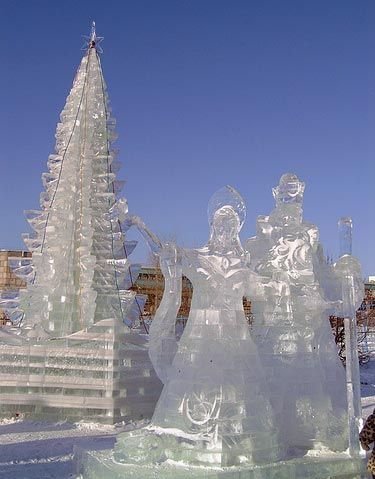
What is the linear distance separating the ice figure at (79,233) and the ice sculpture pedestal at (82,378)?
2.07 feet

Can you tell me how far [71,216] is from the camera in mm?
10828

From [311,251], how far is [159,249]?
1.79m

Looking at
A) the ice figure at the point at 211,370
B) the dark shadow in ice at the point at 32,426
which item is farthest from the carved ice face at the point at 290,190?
the dark shadow in ice at the point at 32,426

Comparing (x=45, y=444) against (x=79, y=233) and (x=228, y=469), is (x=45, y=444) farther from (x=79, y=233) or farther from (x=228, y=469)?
(x=79, y=233)

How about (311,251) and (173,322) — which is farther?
(311,251)

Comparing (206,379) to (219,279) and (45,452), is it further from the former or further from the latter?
(45,452)

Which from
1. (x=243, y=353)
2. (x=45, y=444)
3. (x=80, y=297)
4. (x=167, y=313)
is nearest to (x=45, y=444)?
(x=45, y=444)

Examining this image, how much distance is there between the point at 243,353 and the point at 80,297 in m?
5.85

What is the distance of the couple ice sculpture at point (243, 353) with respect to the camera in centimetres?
487

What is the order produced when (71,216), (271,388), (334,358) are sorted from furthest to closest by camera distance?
(71,216), (334,358), (271,388)

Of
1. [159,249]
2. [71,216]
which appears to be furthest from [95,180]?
[159,249]

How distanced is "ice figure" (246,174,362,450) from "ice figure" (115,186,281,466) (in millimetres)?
503

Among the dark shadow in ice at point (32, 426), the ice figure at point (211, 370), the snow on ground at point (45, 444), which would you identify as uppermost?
the ice figure at point (211, 370)

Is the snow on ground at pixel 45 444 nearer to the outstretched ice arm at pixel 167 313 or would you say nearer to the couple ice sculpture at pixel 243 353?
the outstretched ice arm at pixel 167 313
